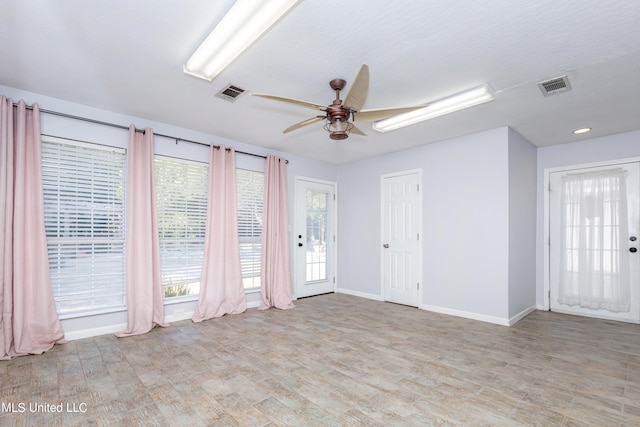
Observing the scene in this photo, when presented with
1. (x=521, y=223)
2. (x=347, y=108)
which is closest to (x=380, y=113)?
(x=347, y=108)

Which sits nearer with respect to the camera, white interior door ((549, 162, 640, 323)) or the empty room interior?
the empty room interior

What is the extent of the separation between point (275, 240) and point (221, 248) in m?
0.97

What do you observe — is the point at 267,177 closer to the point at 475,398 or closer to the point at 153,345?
the point at 153,345

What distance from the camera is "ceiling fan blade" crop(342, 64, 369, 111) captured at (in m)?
2.09

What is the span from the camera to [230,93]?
323 centimetres

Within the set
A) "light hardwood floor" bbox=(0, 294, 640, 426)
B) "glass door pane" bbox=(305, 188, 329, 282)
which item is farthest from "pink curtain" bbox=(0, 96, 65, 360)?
"glass door pane" bbox=(305, 188, 329, 282)

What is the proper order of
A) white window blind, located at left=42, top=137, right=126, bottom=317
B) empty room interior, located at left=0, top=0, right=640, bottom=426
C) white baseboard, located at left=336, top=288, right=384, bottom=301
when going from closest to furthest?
empty room interior, located at left=0, top=0, right=640, bottom=426, white window blind, located at left=42, top=137, right=126, bottom=317, white baseboard, located at left=336, top=288, right=384, bottom=301

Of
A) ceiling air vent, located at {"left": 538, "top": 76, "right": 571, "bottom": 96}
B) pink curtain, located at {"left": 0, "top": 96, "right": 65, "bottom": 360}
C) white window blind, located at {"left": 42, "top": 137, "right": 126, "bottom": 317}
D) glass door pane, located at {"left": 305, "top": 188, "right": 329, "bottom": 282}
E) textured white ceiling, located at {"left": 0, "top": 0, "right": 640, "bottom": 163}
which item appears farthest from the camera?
glass door pane, located at {"left": 305, "top": 188, "right": 329, "bottom": 282}

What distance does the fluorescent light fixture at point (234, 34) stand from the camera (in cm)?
188

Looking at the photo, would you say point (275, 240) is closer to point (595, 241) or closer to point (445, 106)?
point (445, 106)

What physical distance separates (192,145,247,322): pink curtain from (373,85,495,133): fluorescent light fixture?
2.32m

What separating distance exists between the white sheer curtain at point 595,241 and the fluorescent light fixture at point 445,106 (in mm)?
2909

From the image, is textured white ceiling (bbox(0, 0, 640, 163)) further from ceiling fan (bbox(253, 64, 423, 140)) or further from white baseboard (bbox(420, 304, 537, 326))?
white baseboard (bbox(420, 304, 537, 326))

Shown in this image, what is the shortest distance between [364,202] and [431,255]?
1665 millimetres
